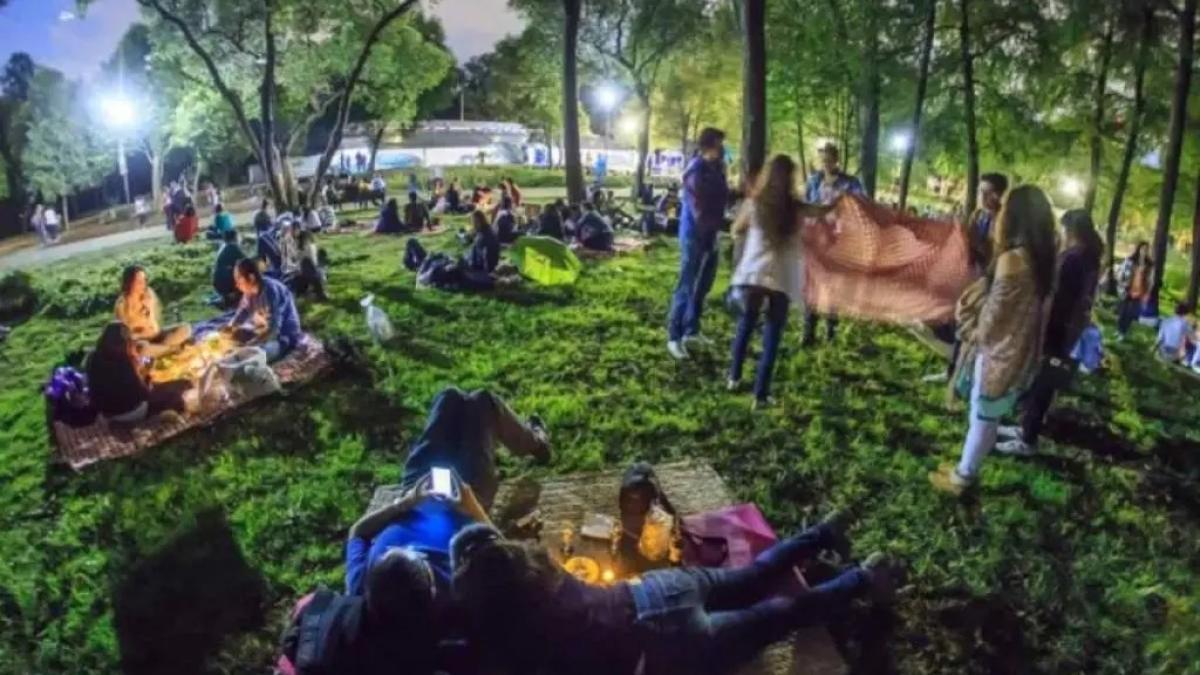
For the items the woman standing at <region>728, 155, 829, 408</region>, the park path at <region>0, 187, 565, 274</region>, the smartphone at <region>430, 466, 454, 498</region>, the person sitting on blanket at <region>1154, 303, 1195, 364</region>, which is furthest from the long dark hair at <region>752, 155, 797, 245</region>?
the park path at <region>0, 187, 565, 274</region>

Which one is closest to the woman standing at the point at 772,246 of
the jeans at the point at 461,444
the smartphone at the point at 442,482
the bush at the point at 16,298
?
the jeans at the point at 461,444

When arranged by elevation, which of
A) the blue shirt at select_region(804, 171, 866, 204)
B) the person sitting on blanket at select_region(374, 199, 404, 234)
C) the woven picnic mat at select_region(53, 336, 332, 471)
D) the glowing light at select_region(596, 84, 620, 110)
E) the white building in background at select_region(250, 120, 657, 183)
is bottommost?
the woven picnic mat at select_region(53, 336, 332, 471)

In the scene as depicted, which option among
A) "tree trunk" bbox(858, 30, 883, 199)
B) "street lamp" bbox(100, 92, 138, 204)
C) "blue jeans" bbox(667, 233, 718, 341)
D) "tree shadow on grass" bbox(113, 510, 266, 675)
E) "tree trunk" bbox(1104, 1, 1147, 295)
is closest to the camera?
"tree shadow on grass" bbox(113, 510, 266, 675)

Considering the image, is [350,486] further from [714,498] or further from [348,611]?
[348,611]

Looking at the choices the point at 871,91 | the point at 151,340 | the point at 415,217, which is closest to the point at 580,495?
the point at 151,340

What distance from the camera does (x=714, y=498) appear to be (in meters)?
5.86

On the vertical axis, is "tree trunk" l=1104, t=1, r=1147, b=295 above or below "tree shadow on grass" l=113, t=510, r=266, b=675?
above

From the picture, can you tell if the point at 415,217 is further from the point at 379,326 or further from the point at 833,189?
the point at 833,189

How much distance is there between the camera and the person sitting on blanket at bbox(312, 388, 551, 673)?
3217mm

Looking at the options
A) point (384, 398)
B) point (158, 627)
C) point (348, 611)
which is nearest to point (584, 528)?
point (348, 611)

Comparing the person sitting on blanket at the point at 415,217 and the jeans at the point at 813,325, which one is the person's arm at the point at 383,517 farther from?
the person sitting on blanket at the point at 415,217

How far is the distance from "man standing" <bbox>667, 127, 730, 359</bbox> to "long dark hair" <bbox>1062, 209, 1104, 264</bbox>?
2863mm

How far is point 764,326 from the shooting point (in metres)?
7.26

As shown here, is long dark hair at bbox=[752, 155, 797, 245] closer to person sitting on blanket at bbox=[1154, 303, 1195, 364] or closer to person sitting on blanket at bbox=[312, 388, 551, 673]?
person sitting on blanket at bbox=[312, 388, 551, 673]
